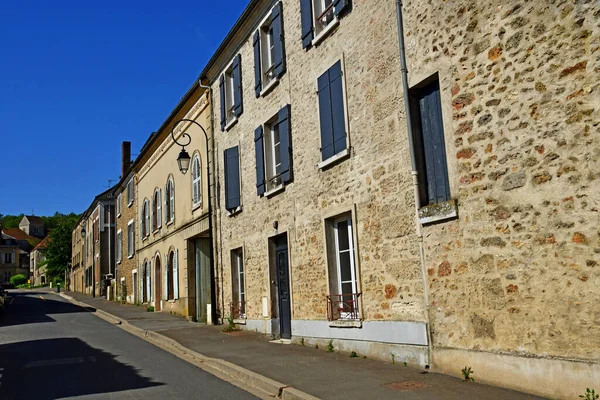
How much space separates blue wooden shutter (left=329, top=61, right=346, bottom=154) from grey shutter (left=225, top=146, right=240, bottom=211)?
5012 millimetres

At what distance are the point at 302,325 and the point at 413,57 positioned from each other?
18.6 feet

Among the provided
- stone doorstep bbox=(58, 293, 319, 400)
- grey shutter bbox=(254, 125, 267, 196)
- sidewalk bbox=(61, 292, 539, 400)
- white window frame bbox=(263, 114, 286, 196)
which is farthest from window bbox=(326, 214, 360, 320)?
grey shutter bbox=(254, 125, 267, 196)

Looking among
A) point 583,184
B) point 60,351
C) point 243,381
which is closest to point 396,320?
point 243,381

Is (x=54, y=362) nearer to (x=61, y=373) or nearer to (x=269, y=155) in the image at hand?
(x=61, y=373)

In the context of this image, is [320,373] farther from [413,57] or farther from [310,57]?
[310,57]

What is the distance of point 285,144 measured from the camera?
1191 centimetres

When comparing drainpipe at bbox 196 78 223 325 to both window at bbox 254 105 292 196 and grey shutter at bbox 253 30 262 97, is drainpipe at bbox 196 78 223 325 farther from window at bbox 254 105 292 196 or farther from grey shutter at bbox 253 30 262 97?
grey shutter at bbox 253 30 262 97

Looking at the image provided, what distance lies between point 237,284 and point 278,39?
6.45 meters

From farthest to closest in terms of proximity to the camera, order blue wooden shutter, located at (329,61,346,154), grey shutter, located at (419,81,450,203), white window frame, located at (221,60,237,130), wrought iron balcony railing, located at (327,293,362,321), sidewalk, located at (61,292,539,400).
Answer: white window frame, located at (221,60,237,130), blue wooden shutter, located at (329,61,346,154), wrought iron balcony railing, located at (327,293,362,321), grey shutter, located at (419,81,450,203), sidewalk, located at (61,292,539,400)

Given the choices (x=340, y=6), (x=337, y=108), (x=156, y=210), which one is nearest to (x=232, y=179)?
(x=337, y=108)

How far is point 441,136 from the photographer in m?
7.77

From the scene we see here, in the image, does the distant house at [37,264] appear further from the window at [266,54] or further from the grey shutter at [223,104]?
the window at [266,54]

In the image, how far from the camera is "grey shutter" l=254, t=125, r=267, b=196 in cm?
1311

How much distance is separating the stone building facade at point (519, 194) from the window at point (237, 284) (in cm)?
796
